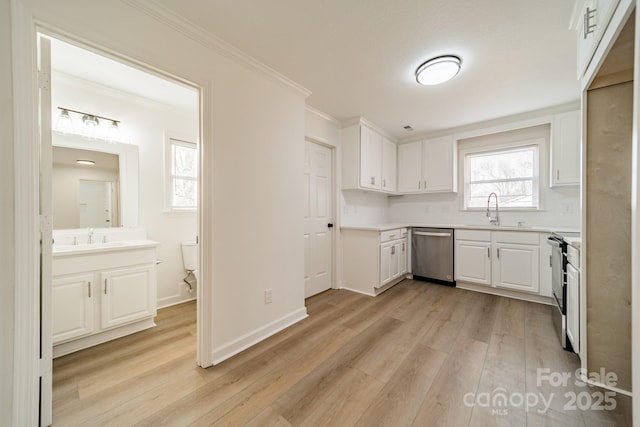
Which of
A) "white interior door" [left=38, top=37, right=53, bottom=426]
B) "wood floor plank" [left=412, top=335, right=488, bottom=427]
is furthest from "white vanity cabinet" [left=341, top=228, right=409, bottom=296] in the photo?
"white interior door" [left=38, top=37, right=53, bottom=426]

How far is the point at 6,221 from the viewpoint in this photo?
112 cm

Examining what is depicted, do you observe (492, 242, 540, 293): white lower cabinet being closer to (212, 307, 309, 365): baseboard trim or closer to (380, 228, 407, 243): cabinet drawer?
(380, 228, 407, 243): cabinet drawer

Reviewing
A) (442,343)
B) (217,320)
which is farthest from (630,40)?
(217,320)

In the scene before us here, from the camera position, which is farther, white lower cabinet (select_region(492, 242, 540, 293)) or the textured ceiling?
white lower cabinet (select_region(492, 242, 540, 293))

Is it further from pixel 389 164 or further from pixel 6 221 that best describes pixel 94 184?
pixel 389 164

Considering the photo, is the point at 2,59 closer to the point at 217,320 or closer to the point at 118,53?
the point at 118,53

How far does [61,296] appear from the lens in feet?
6.12

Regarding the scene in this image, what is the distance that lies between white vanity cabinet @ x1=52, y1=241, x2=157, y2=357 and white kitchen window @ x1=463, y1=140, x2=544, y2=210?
4.65 meters

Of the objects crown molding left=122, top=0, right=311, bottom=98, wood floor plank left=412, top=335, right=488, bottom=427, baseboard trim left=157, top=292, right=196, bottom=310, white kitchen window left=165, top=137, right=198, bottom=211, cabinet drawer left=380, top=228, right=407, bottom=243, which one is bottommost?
wood floor plank left=412, top=335, right=488, bottom=427

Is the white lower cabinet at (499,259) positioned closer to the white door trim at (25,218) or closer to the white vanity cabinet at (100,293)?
the white vanity cabinet at (100,293)

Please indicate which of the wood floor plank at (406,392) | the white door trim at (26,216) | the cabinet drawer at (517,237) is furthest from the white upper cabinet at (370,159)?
the white door trim at (26,216)

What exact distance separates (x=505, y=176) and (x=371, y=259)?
2564mm

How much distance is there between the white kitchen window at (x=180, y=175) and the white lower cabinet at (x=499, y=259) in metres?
3.89

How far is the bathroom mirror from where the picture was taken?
226cm
